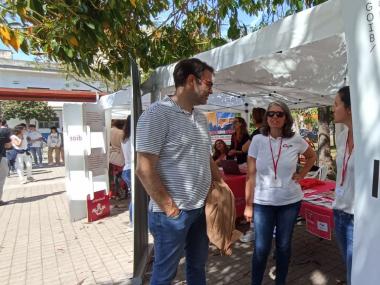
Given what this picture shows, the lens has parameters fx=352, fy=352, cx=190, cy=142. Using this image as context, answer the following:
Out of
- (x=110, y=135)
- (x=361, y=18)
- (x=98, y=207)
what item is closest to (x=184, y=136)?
(x=361, y=18)

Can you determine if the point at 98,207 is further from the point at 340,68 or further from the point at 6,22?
the point at 340,68

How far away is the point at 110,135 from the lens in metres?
7.73

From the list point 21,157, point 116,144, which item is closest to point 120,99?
point 116,144

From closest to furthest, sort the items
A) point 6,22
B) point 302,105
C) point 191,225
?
point 191,225
point 6,22
point 302,105

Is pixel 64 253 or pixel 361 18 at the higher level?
pixel 361 18

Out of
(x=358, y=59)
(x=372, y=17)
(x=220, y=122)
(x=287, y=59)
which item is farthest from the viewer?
(x=220, y=122)

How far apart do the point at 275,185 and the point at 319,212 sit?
3.84ft

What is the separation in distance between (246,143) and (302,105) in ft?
12.7

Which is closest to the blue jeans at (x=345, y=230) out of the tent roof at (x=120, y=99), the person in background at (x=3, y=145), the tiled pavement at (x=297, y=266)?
the tiled pavement at (x=297, y=266)

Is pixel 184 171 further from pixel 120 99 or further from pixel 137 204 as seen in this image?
pixel 120 99

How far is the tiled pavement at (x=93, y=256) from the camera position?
3865mm

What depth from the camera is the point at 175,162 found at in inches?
81.4

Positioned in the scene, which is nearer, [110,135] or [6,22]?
[6,22]

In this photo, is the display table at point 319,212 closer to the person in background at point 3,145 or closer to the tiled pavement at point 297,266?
the tiled pavement at point 297,266
